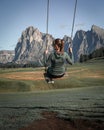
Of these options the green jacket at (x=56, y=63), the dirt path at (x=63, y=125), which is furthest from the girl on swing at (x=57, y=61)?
the dirt path at (x=63, y=125)

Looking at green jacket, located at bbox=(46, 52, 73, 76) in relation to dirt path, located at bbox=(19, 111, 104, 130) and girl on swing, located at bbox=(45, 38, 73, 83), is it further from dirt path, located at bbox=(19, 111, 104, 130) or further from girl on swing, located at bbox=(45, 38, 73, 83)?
dirt path, located at bbox=(19, 111, 104, 130)

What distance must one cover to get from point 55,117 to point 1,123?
161 inches

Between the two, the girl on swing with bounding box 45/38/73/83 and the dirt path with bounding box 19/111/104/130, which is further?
the dirt path with bounding box 19/111/104/130

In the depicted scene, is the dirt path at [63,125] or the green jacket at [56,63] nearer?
the green jacket at [56,63]

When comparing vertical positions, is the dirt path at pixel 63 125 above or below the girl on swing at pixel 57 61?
below

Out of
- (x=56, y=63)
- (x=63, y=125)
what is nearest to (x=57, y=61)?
(x=56, y=63)

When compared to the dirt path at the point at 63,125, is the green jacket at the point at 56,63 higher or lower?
higher

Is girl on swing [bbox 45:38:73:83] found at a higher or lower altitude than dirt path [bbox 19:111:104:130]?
higher

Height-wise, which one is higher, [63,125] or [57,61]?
[57,61]

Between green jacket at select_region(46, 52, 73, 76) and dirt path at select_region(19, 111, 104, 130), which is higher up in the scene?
green jacket at select_region(46, 52, 73, 76)

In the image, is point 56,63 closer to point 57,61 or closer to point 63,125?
point 57,61

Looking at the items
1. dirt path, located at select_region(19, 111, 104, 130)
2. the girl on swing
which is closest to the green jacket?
the girl on swing

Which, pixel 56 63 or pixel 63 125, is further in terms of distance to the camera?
pixel 63 125

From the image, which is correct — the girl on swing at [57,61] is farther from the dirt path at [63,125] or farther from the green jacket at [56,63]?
the dirt path at [63,125]
